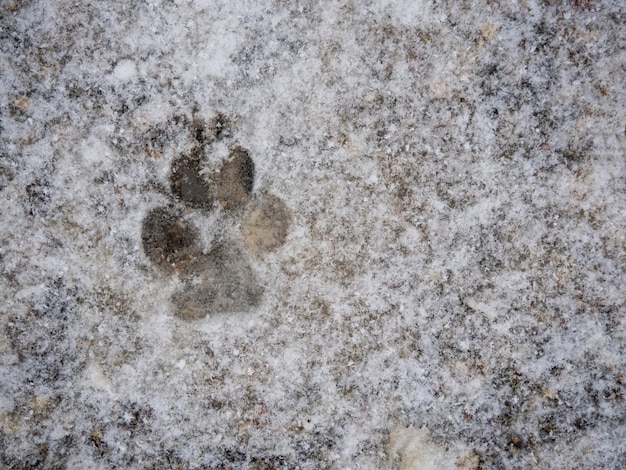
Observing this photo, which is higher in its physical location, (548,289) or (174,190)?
(548,289)

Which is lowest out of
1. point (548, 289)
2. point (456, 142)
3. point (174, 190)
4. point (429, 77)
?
point (174, 190)

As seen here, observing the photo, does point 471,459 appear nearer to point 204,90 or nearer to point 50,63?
point 204,90

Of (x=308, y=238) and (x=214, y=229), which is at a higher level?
(x=308, y=238)

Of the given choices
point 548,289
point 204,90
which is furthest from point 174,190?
point 548,289
